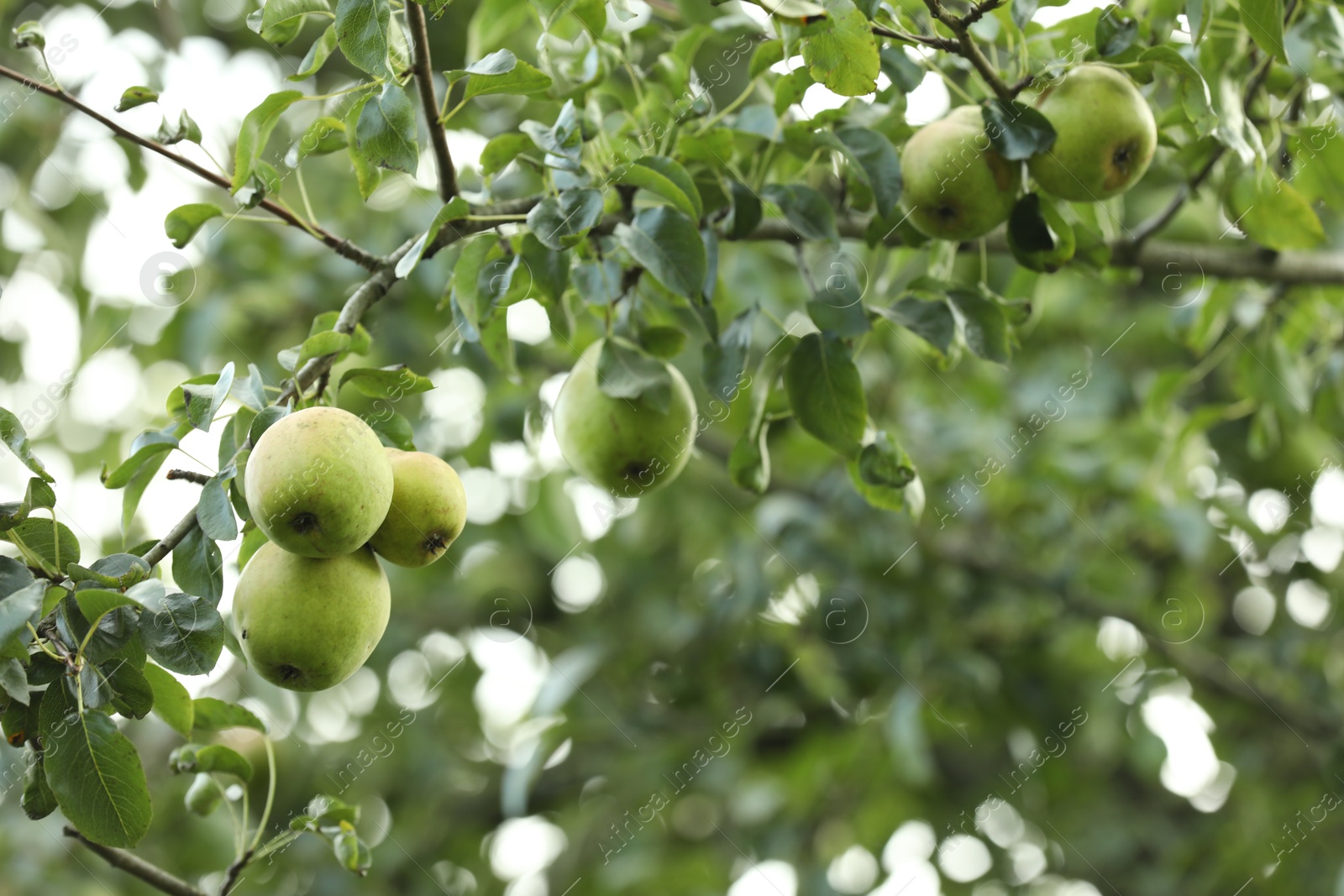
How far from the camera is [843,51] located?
1.34 metres

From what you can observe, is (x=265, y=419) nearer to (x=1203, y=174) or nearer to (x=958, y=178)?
(x=958, y=178)

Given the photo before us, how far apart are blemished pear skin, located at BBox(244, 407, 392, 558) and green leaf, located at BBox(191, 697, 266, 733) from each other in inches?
14.3

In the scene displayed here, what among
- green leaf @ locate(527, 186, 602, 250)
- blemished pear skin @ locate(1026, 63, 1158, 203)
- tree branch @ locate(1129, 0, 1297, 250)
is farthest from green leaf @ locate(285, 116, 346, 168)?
tree branch @ locate(1129, 0, 1297, 250)

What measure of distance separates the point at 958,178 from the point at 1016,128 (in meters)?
0.10

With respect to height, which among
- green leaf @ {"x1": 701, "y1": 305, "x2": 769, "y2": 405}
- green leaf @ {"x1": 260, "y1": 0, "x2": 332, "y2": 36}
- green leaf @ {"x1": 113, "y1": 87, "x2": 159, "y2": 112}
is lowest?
green leaf @ {"x1": 701, "y1": 305, "x2": 769, "y2": 405}

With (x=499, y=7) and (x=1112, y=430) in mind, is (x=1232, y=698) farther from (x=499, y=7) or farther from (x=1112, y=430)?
(x=499, y=7)

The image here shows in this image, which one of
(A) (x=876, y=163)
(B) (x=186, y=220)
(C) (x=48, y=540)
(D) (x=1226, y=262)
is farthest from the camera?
(D) (x=1226, y=262)

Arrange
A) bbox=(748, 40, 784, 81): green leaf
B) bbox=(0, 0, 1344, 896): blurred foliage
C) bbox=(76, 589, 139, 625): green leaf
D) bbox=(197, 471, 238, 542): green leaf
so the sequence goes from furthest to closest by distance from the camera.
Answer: bbox=(0, 0, 1344, 896): blurred foliage → bbox=(748, 40, 784, 81): green leaf → bbox=(197, 471, 238, 542): green leaf → bbox=(76, 589, 139, 625): green leaf

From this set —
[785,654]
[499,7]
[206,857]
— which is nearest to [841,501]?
[785,654]

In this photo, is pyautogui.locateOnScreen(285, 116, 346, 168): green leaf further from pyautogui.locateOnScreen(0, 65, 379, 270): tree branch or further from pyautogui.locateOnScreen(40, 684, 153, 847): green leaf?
pyautogui.locateOnScreen(40, 684, 153, 847): green leaf

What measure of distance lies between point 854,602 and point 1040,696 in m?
0.80

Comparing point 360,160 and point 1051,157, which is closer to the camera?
point 360,160

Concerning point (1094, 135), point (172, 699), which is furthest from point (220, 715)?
point (1094, 135)

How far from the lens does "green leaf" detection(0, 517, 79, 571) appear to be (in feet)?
3.52
